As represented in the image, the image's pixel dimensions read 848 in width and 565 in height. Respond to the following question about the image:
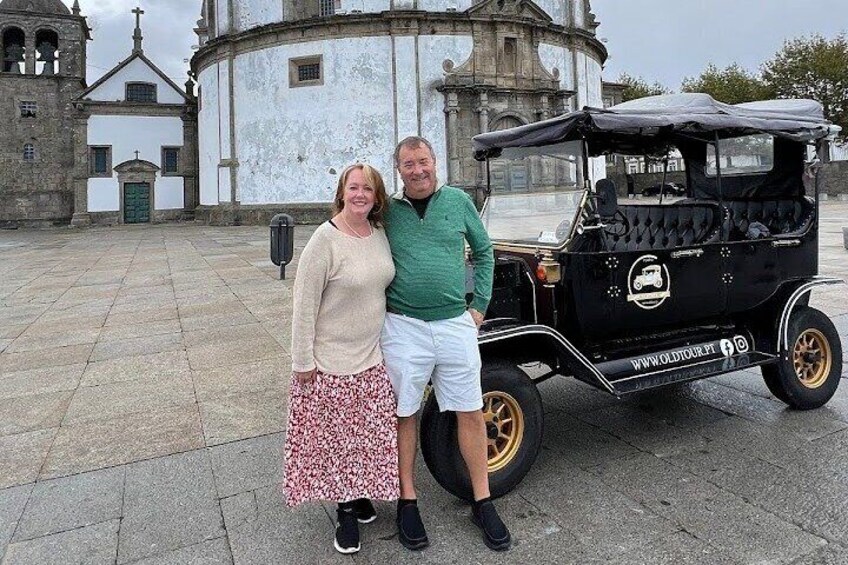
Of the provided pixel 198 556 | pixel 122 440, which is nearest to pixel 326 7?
pixel 122 440

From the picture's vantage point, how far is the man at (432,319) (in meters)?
2.87

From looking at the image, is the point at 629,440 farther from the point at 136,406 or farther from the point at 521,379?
the point at 136,406

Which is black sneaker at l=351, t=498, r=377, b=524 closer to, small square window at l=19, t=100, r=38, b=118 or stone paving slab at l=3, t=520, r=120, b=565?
stone paving slab at l=3, t=520, r=120, b=565

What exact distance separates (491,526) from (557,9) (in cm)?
3419

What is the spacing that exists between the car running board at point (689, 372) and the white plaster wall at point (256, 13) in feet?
101

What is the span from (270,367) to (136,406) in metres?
1.38

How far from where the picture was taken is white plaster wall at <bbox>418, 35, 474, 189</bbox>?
1125 inches

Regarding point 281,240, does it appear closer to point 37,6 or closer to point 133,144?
point 133,144

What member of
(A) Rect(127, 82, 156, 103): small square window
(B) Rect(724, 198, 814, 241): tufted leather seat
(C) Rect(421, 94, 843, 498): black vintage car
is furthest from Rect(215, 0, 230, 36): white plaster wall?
(B) Rect(724, 198, 814, 241): tufted leather seat

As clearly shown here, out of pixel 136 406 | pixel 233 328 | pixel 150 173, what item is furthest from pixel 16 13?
pixel 136 406

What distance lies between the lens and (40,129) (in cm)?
3653

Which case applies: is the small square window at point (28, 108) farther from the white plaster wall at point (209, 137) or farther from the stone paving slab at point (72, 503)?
the stone paving slab at point (72, 503)

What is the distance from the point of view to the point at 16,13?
35.6 metres

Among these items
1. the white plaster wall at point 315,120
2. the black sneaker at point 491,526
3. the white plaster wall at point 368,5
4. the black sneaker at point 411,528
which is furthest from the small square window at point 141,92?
the black sneaker at point 491,526
